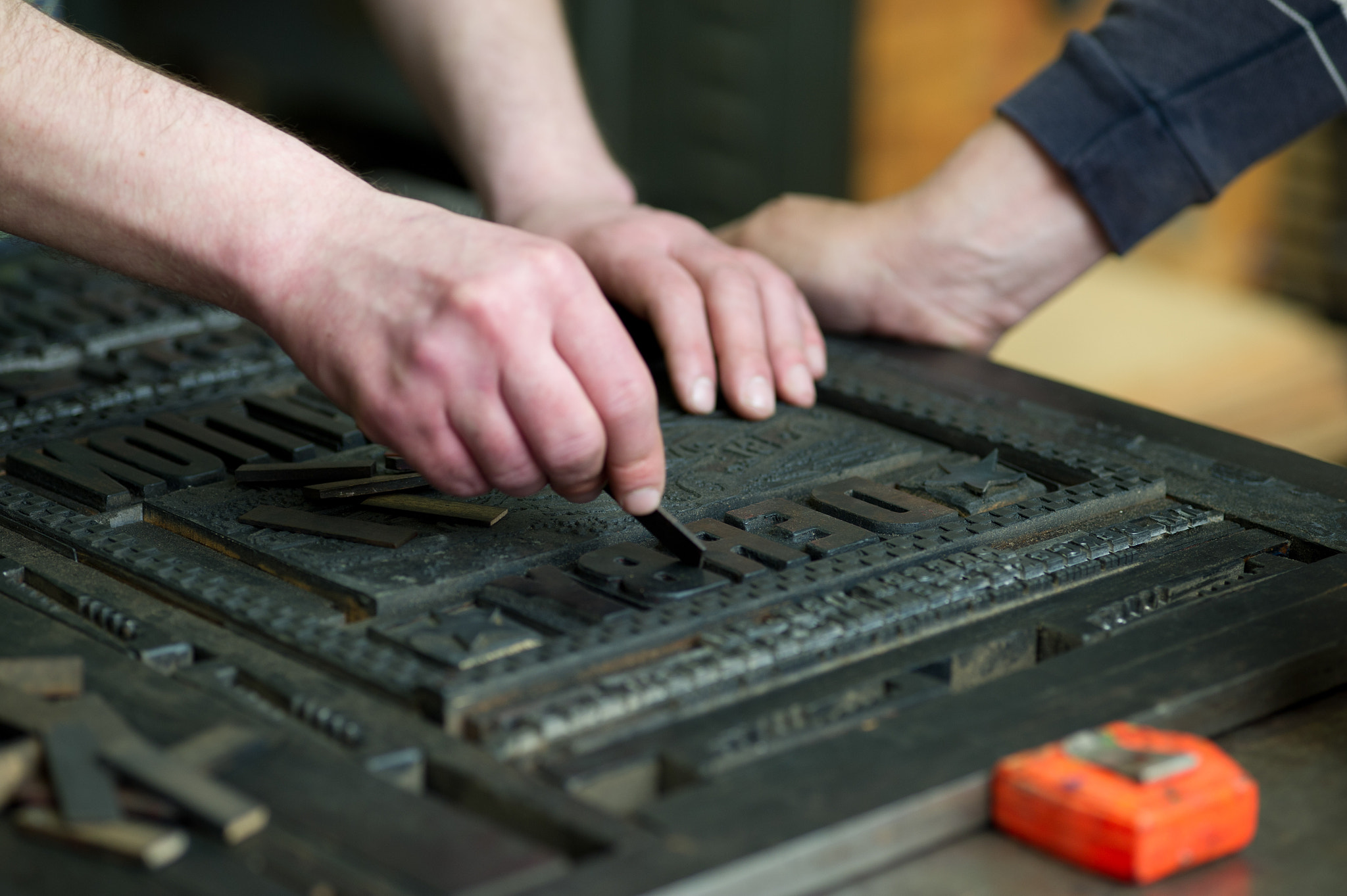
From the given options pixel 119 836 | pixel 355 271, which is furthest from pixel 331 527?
pixel 119 836

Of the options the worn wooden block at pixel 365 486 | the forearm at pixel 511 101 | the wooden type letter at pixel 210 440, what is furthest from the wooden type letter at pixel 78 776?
the forearm at pixel 511 101

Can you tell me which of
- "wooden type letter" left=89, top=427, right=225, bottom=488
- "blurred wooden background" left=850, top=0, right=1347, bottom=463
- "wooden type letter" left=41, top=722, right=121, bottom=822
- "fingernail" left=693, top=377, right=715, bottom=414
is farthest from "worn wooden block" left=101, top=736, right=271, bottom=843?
"blurred wooden background" left=850, top=0, right=1347, bottom=463

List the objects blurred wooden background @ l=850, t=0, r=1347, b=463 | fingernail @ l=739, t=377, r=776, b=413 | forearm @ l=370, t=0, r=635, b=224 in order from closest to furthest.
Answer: fingernail @ l=739, t=377, r=776, b=413 < forearm @ l=370, t=0, r=635, b=224 < blurred wooden background @ l=850, t=0, r=1347, b=463

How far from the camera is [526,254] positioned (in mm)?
1034

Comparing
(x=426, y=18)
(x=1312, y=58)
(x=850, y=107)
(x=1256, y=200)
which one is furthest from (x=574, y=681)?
(x=1256, y=200)

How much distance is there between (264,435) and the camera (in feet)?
4.42

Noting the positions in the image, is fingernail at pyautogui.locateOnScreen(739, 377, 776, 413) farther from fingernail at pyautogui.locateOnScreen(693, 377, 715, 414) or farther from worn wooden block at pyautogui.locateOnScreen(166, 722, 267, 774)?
worn wooden block at pyautogui.locateOnScreen(166, 722, 267, 774)

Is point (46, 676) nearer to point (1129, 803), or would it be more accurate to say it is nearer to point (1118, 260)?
A: point (1129, 803)

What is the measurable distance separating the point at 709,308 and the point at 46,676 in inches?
33.0

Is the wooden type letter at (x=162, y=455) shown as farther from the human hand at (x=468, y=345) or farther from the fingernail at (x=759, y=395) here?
the fingernail at (x=759, y=395)

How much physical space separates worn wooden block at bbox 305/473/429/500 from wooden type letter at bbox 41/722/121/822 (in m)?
0.41

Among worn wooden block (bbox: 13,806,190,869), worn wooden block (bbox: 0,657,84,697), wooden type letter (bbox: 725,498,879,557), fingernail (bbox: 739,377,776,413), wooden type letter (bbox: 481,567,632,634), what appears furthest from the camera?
fingernail (bbox: 739,377,776,413)

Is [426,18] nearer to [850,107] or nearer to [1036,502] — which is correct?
[1036,502]

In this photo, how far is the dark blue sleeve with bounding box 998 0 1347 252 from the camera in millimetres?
1568
